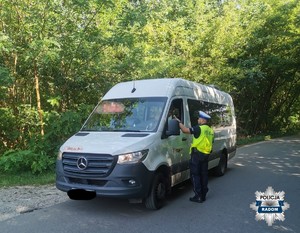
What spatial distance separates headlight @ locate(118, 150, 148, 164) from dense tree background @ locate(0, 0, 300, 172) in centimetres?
424

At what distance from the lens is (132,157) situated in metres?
6.14

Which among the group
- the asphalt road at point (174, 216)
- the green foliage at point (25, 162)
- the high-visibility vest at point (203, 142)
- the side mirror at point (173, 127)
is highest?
the side mirror at point (173, 127)

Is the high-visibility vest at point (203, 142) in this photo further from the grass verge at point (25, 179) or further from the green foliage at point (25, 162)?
the green foliage at point (25, 162)

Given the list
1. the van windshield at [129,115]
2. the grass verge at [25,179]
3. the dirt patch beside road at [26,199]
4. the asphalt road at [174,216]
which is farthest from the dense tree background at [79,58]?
the asphalt road at [174,216]

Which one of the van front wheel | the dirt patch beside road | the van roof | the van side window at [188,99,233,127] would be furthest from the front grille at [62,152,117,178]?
the van side window at [188,99,233,127]

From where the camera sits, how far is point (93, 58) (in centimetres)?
1127

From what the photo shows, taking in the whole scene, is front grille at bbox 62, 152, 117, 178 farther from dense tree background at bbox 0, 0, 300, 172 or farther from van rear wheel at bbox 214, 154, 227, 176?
van rear wheel at bbox 214, 154, 227, 176

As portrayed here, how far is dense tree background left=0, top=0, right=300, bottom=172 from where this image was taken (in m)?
9.98

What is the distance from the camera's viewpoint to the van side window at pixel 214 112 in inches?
328

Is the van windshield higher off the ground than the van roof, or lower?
lower

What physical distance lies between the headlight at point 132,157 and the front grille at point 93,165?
0.11 meters

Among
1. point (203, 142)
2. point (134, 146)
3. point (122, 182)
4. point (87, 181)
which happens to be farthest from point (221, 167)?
point (87, 181)

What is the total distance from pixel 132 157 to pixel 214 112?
175 inches

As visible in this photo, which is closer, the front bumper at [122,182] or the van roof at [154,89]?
the front bumper at [122,182]
